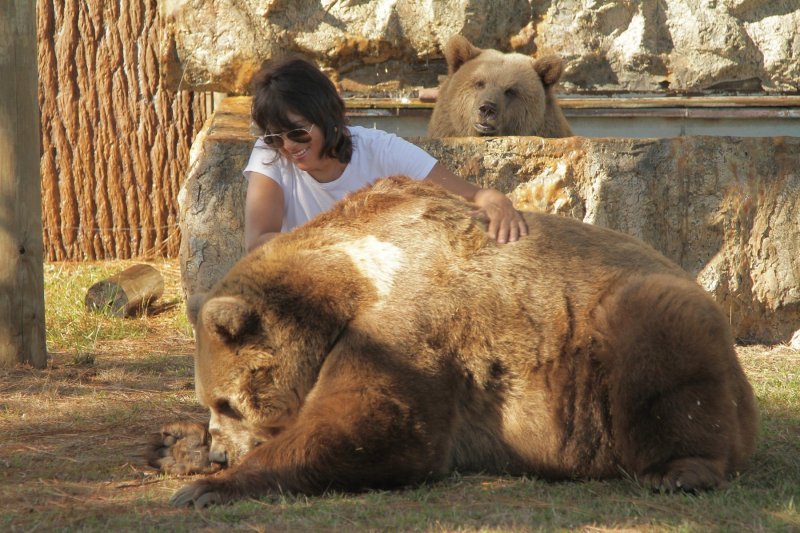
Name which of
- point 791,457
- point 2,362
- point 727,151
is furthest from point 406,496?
point 727,151

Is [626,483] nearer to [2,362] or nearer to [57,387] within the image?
[57,387]

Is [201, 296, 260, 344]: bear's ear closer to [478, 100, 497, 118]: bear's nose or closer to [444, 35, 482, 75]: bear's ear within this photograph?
[478, 100, 497, 118]: bear's nose

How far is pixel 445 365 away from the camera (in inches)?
152

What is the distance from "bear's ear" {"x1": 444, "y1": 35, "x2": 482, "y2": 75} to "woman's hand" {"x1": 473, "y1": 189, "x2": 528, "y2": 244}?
5163 mm

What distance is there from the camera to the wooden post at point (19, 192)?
5.96 metres

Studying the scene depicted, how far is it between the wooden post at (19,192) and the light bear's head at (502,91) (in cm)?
413

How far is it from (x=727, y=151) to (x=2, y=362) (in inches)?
204

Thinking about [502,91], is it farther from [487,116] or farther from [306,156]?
[306,156]

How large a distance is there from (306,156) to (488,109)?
4.30 meters

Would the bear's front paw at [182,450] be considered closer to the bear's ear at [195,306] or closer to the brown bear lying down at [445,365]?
the brown bear lying down at [445,365]

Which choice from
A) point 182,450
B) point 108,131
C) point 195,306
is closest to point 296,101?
point 195,306

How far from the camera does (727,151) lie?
7281 mm

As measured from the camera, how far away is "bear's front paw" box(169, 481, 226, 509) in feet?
11.6

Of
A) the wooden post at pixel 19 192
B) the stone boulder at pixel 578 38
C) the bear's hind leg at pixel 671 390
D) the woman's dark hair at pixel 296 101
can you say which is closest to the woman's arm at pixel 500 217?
the bear's hind leg at pixel 671 390
